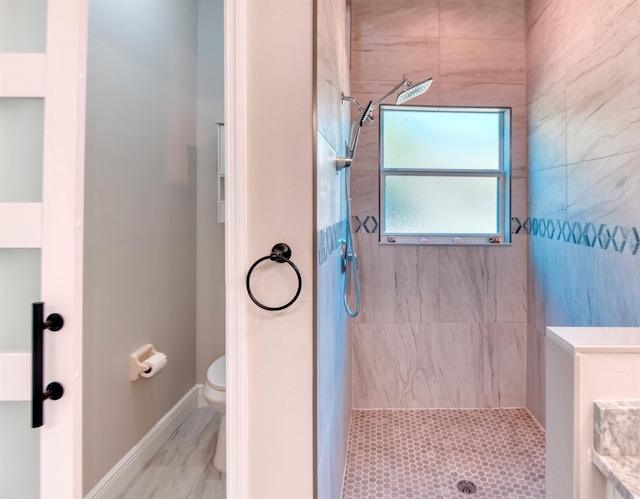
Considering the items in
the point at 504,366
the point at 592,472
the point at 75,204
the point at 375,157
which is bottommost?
the point at 504,366

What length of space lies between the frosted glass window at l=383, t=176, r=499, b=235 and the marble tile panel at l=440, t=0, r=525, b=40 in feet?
3.27

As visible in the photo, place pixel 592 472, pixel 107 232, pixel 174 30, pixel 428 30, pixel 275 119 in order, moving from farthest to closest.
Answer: pixel 428 30
pixel 174 30
pixel 107 232
pixel 275 119
pixel 592 472

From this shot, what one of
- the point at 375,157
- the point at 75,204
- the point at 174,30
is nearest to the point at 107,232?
the point at 75,204

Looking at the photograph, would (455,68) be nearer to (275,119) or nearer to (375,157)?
(375,157)

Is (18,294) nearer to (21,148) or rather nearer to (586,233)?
(21,148)

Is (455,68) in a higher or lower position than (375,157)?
higher

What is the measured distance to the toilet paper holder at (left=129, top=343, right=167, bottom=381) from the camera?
183 cm

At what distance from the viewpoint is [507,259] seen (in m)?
2.51

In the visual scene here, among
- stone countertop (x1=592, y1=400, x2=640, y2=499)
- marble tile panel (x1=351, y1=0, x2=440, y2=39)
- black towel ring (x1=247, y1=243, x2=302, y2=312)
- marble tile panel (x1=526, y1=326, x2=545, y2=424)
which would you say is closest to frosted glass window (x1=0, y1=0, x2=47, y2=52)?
black towel ring (x1=247, y1=243, x2=302, y2=312)

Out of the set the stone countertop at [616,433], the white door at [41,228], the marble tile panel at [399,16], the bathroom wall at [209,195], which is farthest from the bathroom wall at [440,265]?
the white door at [41,228]

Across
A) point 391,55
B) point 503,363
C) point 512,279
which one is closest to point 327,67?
point 391,55

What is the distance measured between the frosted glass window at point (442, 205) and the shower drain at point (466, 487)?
61.0 inches

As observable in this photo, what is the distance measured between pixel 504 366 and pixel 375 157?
1.77 m

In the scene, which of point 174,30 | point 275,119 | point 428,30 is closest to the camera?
point 275,119
